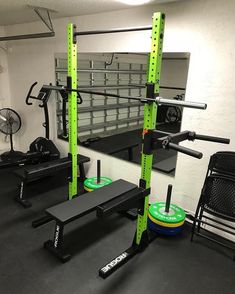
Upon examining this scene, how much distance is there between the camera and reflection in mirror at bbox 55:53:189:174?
333 centimetres

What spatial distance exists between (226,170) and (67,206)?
1533 millimetres

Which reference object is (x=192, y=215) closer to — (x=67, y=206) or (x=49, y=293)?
(x=67, y=206)

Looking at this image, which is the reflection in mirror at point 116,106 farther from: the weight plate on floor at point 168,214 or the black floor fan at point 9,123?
the black floor fan at point 9,123

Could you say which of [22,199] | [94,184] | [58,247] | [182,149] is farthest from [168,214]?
[22,199]

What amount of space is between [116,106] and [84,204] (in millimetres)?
2302

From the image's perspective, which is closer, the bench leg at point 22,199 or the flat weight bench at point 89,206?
the flat weight bench at point 89,206

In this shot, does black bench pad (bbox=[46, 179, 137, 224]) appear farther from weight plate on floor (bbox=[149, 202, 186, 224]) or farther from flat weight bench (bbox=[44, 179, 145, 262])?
weight plate on floor (bbox=[149, 202, 186, 224])

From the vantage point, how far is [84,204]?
7.29ft

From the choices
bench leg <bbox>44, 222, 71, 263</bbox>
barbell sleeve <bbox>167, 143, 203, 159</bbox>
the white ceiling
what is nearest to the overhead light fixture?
the white ceiling

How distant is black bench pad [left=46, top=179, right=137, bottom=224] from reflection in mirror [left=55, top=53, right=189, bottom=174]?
814 mm

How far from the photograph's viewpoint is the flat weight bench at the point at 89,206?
1.96m

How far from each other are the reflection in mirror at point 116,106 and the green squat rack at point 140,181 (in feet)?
2.93

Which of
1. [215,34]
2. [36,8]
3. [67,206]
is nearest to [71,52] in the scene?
[36,8]

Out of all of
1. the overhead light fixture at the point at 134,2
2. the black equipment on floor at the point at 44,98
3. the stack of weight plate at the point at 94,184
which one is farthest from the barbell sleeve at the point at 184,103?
the black equipment on floor at the point at 44,98
